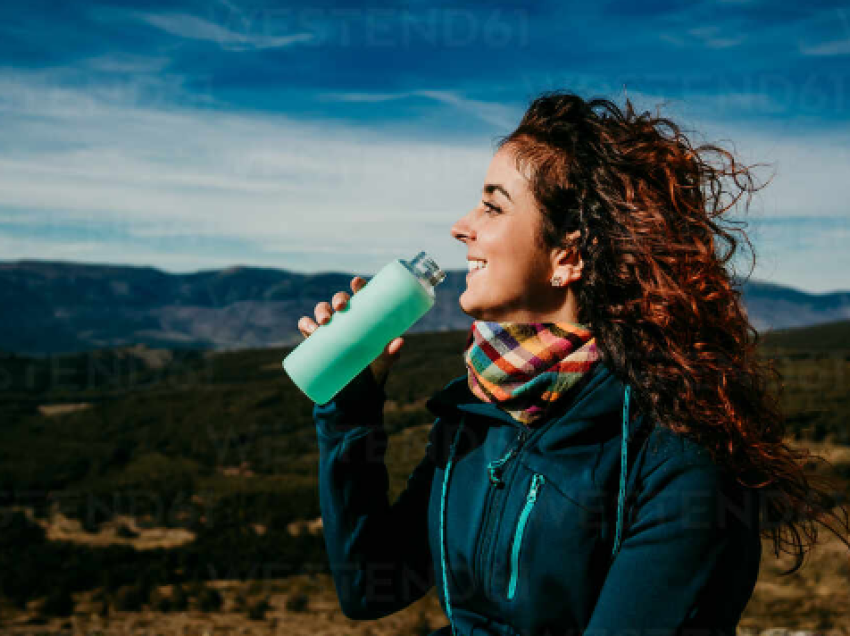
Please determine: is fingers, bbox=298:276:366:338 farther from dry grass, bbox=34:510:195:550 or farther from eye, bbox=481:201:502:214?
dry grass, bbox=34:510:195:550

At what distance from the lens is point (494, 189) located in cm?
191

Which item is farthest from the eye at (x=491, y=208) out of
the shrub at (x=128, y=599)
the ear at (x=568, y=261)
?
the shrub at (x=128, y=599)

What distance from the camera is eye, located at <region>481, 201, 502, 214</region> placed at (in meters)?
1.90

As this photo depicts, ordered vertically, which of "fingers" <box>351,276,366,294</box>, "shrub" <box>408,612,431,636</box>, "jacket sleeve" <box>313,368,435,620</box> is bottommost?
"shrub" <box>408,612,431,636</box>

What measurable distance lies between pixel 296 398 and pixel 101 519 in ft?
61.9

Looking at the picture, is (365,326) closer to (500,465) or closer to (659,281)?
(500,465)

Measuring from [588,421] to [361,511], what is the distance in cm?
72

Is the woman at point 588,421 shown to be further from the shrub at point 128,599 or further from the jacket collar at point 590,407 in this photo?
the shrub at point 128,599

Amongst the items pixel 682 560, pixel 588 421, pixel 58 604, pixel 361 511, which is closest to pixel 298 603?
pixel 58 604

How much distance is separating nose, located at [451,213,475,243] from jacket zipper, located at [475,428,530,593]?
20.3 inches

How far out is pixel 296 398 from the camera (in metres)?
34.3

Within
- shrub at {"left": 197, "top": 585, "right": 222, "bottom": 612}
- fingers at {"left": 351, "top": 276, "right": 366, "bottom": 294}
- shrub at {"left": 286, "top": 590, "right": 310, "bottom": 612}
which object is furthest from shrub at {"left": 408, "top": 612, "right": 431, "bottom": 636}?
fingers at {"left": 351, "top": 276, "right": 366, "bottom": 294}

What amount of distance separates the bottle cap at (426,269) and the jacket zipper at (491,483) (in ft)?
1.66

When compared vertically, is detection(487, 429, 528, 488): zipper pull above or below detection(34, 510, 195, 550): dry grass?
above
